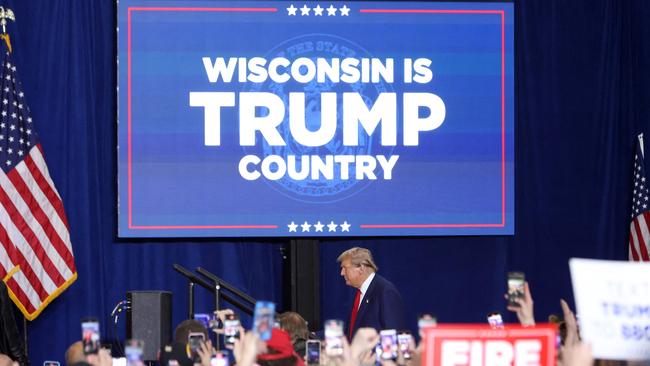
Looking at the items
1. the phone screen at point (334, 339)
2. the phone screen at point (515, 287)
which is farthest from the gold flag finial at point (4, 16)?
the phone screen at point (515, 287)

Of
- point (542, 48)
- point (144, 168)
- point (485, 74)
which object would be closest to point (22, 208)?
point (144, 168)

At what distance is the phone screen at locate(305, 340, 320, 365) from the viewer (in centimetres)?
562

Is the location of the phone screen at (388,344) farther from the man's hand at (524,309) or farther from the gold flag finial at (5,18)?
the gold flag finial at (5,18)

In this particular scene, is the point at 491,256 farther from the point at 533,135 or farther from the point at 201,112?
the point at 201,112

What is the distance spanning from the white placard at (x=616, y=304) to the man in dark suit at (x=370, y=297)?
3.72 meters

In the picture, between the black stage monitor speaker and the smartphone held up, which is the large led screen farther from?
the smartphone held up

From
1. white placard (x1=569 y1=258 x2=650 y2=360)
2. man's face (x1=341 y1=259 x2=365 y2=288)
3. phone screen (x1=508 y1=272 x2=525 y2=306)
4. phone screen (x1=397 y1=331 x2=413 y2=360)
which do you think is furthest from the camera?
man's face (x1=341 y1=259 x2=365 y2=288)

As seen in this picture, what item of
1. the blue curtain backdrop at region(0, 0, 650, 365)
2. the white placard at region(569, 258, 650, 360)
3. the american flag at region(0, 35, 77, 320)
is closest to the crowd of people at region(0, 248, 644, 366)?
the white placard at region(569, 258, 650, 360)

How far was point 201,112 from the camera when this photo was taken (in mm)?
9859

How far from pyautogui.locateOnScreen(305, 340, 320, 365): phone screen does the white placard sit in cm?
138

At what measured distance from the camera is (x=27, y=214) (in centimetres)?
973

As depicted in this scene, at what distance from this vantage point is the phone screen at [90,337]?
4.79 meters

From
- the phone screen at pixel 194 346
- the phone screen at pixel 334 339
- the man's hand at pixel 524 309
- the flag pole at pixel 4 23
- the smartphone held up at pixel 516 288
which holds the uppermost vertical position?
Answer: the flag pole at pixel 4 23

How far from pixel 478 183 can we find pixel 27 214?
351 centimetres
